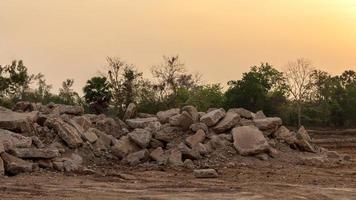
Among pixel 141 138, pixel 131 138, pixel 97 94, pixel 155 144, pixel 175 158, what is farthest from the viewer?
pixel 97 94

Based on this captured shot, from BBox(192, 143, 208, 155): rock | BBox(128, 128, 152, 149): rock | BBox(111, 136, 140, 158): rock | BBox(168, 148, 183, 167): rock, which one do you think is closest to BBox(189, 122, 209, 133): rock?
BBox(192, 143, 208, 155): rock

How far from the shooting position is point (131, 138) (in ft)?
54.6

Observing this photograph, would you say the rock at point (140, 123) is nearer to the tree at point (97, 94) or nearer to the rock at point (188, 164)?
the rock at point (188, 164)

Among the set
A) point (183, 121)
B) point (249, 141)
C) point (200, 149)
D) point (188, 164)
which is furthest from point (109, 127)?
point (249, 141)

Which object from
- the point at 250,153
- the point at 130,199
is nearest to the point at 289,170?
the point at 250,153

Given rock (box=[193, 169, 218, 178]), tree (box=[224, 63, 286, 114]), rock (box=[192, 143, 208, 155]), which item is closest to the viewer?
rock (box=[193, 169, 218, 178])

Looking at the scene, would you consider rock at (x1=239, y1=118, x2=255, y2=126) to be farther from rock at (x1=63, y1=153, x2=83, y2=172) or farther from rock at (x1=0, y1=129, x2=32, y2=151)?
rock at (x1=0, y1=129, x2=32, y2=151)

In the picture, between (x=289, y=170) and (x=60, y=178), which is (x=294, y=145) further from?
(x=60, y=178)

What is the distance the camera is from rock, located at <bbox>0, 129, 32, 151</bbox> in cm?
1361

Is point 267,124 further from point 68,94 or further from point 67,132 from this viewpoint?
point 68,94

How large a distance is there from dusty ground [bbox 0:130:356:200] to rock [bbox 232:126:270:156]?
47.5 inches

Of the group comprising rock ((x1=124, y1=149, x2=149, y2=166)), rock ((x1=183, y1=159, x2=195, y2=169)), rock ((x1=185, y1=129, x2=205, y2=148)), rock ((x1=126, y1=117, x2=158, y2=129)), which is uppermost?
rock ((x1=126, y1=117, x2=158, y2=129))

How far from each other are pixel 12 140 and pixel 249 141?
274 inches

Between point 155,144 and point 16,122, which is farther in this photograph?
point 155,144
